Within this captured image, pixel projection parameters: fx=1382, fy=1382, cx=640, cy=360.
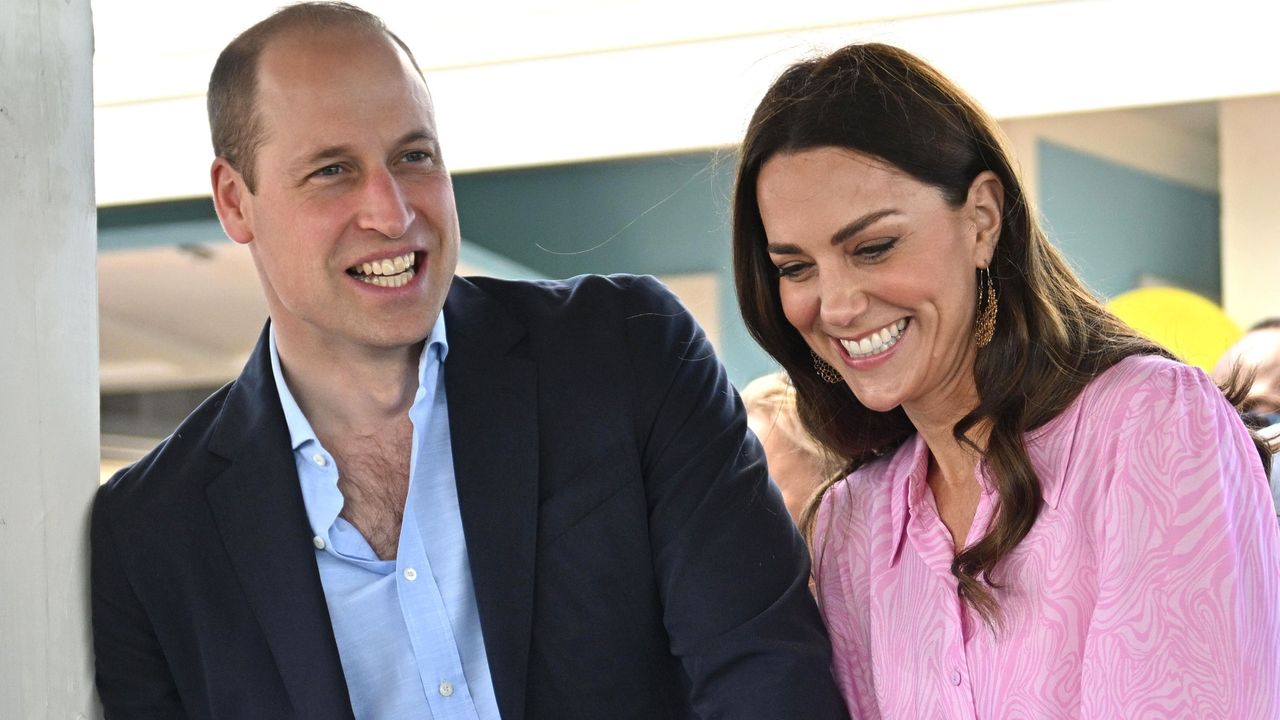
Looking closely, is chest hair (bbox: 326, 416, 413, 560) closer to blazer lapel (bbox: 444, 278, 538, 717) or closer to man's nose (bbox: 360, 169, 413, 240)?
blazer lapel (bbox: 444, 278, 538, 717)

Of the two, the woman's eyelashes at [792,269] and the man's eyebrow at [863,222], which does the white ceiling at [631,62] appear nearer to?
the woman's eyelashes at [792,269]

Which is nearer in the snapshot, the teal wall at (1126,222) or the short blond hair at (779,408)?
the short blond hair at (779,408)

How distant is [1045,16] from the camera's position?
6.39m

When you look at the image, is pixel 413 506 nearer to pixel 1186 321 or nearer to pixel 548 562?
pixel 548 562

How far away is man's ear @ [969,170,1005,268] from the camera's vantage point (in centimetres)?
168

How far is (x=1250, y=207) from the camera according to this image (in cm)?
619

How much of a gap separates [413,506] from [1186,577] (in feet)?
3.15

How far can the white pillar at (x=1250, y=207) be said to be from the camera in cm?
615

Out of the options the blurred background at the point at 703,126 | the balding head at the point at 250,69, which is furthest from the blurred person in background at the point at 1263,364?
the balding head at the point at 250,69

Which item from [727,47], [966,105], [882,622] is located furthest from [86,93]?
[727,47]

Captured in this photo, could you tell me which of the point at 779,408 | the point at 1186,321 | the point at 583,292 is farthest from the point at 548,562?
the point at 1186,321

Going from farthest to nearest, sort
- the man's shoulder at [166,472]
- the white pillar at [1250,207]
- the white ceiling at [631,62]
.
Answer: the white ceiling at [631,62], the white pillar at [1250,207], the man's shoulder at [166,472]

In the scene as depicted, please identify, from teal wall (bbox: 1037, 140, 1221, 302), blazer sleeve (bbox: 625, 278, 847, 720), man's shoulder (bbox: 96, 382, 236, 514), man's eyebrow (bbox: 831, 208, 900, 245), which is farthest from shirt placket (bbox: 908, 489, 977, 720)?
teal wall (bbox: 1037, 140, 1221, 302)

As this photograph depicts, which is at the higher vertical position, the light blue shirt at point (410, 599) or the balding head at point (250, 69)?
the balding head at point (250, 69)
